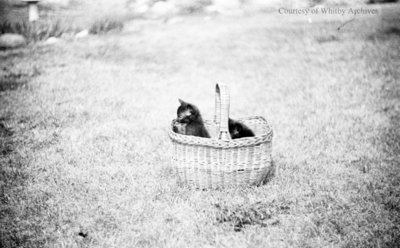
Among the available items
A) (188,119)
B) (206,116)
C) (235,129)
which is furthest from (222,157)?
(206,116)

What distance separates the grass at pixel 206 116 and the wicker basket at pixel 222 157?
137 millimetres

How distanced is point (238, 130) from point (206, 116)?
6.47 feet

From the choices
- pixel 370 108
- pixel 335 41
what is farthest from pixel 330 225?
pixel 335 41

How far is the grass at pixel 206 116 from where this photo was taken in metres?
2.62

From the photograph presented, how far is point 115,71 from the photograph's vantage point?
23.2 feet

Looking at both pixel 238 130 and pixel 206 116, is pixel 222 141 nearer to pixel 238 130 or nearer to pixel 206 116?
pixel 238 130

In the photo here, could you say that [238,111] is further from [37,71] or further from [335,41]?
[335,41]

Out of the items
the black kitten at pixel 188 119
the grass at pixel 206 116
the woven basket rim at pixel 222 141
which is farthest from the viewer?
the black kitten at pixel 188 119

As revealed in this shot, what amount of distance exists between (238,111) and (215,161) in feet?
8.44

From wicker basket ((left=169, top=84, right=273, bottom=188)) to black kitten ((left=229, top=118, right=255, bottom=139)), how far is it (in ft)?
1.00

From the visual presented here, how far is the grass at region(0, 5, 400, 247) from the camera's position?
2.62 meters

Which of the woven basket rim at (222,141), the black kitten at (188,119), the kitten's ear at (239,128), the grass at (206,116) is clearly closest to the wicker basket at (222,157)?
the woven basket rim at (222,141)

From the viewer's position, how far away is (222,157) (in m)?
2.84

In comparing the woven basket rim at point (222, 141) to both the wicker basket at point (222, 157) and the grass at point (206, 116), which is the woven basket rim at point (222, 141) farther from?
the grass at point (206, 116)
